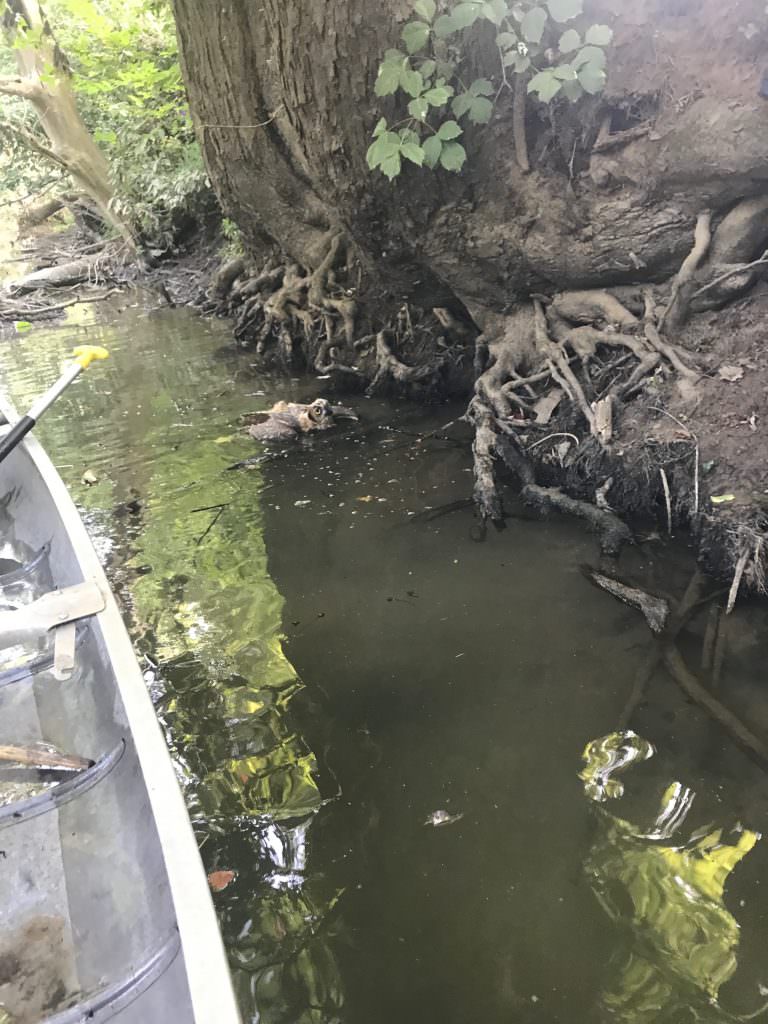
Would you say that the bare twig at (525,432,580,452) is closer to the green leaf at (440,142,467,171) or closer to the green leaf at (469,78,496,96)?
the green leaf at (440,142,467,171)

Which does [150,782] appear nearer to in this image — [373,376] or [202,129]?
[373,376]

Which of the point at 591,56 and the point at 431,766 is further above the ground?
the point at 591,56

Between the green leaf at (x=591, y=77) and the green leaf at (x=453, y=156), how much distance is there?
2.55ft

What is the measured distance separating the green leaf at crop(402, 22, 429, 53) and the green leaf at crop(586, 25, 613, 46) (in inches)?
36.1

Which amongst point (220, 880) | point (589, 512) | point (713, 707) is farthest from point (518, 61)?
point (220, 880)

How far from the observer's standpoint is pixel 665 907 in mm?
2055

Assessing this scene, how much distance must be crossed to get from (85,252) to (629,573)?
15.9 meters

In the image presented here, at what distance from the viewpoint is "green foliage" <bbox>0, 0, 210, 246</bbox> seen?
10.4m

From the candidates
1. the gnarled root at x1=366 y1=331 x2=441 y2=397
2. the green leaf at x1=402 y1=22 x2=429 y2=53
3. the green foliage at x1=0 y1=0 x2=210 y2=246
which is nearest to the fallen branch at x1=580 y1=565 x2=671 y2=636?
the green leaf at x1=402 y1=22 x2=429 y2=53

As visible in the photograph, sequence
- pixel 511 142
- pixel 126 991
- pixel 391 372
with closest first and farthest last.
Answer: pixel 126 991, pixel 511 142, pixel 391 372

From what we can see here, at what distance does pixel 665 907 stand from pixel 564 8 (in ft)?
14.0

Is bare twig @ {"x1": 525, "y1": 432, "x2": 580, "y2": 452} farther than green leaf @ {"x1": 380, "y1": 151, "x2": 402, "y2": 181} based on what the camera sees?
Yes

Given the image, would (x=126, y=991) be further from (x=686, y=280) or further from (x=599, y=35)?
(x=599, y=35)

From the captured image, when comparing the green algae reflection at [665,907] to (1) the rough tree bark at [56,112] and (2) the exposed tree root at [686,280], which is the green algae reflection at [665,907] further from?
(1) the rough tree bark at [56,112]
